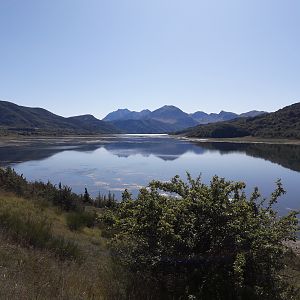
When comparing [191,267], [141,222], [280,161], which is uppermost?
[141,222]

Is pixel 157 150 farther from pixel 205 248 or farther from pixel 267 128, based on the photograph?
pixel 205 248

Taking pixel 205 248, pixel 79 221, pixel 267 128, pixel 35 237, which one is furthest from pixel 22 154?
pixel 267 128

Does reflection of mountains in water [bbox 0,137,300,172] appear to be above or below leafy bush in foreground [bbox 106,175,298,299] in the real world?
below

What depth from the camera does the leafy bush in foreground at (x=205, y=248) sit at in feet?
15.4

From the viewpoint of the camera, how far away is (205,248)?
4.95 metres

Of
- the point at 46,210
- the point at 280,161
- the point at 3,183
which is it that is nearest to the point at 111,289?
the point at 46,210

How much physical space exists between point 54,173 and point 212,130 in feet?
359

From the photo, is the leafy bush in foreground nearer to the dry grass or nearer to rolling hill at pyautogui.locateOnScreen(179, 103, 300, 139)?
the dry grass

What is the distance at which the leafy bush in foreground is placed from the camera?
469 cm

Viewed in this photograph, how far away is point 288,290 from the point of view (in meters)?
4.86

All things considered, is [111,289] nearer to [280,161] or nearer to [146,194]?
[146,194]

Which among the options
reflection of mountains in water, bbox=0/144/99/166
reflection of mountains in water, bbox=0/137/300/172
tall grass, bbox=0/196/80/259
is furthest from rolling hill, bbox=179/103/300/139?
tall grass, bbox=0/196/80/259

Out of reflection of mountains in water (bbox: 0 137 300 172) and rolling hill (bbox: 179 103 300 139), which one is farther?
rolling hill (bbox: 179 103 300 139)

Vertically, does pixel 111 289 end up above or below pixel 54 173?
above
